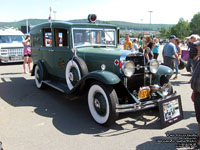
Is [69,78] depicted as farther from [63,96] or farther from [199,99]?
[199,99]

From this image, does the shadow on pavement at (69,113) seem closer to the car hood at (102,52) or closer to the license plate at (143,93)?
the license plate at (143,93)

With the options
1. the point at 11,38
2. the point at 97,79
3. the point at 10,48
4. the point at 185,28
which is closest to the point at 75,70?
the point at 97,79

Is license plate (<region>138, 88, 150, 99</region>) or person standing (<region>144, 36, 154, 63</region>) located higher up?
person standing (<region>144, 36, 154, 63</region>)

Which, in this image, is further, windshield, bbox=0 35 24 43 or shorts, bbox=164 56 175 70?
windshield, bbox=0 35 24 43

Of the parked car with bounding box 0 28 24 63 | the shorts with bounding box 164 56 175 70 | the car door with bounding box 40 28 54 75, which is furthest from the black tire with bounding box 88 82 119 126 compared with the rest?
the parked car with bounding box 0 28 24 63

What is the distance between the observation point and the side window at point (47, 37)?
5.44 m

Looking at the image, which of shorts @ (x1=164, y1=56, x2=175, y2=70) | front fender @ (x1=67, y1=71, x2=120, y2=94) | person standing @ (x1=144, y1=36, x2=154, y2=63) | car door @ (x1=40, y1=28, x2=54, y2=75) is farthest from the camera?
person standing @ (x1=144, y1=36, x2=154, y2=63)

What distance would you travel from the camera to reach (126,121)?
3.76 meters

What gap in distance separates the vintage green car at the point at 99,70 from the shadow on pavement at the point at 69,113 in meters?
0.25

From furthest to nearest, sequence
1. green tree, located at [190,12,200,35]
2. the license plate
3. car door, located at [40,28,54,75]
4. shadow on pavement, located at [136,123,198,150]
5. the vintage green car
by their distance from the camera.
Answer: green tree, located at [190,12,200,35], car door, located at [40,28,54,75], the license plate, the vintage green car, shadow on pavement, located at [136,123,198,150]

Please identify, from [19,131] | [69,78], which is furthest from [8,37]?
[19,131]

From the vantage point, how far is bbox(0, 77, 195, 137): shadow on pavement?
3.43 meters

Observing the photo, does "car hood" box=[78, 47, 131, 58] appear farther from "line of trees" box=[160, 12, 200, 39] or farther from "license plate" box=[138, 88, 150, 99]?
"line of trees" box=[160, 12, 200, 39]

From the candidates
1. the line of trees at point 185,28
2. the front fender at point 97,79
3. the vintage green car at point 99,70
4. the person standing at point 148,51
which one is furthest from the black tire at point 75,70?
the line of trees at point 185,28
